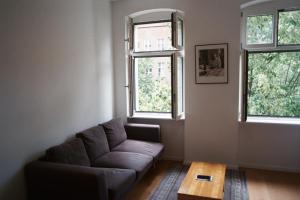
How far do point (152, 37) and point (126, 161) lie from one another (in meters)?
2.27

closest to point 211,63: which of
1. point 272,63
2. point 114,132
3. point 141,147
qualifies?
Result: point 272,63

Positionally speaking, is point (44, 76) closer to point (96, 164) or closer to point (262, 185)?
point (96, 164)

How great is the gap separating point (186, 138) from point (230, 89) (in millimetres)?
1040

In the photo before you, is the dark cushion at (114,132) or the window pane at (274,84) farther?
the window pane at (274,84)

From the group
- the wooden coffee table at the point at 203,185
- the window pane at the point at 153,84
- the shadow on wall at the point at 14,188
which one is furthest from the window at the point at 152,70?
the shadow on wall at the point at 14,188

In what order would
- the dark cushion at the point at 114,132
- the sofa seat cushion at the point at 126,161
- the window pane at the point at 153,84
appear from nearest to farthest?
the sofa seat cushion at the point at 126,161 < the dark cushion at the point at 114,132 < the window pane at the point at 153,84

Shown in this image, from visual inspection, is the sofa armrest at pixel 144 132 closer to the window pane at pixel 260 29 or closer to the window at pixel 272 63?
the window at pixel 272 63

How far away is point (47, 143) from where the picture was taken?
9.14ft

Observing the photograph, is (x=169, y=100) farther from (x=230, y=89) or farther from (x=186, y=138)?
(x=230, y=89)

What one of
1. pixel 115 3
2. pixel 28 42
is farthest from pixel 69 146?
pixel 115 3

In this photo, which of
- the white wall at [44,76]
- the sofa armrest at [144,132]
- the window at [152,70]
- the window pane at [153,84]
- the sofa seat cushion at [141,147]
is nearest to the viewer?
the white wall at [44,76]

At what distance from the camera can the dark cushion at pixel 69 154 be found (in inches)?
101

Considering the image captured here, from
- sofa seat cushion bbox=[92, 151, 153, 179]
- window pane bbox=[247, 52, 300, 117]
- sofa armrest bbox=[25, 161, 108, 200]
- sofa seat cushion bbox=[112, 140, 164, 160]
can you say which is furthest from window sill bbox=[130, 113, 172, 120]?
sofa armrest bbox=[25, 161, 108, 200]

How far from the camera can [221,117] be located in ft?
12.6
